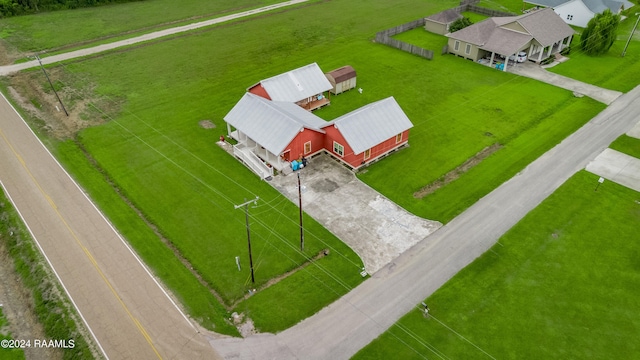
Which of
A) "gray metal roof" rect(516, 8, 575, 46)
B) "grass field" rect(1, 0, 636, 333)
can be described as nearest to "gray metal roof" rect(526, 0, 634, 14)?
"gray metal roof" rect(516, 8, 575, 46)

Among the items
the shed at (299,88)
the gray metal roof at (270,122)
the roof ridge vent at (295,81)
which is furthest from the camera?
the roof ridge vent at (295,81)

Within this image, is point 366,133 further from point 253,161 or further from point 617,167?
point 617,167

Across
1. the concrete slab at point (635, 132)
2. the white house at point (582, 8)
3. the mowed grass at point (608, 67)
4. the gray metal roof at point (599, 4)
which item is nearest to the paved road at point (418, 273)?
the concrete slab at point (635, 132)

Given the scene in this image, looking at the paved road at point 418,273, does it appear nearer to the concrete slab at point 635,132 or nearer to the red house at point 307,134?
the concrete slab at point 635,132

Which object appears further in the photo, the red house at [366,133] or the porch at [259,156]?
the porch at [259,156]

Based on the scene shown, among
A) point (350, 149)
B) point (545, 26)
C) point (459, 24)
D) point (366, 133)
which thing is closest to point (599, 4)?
point (545, 26)
